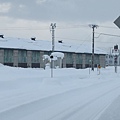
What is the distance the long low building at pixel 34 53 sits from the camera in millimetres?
76375

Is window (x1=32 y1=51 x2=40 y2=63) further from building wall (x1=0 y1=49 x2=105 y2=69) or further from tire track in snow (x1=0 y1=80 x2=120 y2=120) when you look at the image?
tire track in snow (x1=0 y1=80 x2=120 y2=120)

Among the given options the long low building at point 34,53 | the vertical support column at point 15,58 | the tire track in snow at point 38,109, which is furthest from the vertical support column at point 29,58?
the tire track in snow at point 38,109

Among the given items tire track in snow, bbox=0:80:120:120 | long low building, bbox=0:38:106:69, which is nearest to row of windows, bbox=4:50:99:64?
long low building, bbox=0:38:106:69

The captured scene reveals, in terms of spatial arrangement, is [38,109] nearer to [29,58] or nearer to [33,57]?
[29,58]

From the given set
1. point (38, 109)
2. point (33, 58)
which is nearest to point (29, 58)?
point (33, 58)

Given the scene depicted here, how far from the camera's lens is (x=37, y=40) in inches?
3684

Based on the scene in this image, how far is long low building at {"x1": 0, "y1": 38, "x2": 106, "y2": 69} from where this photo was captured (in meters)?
76.4

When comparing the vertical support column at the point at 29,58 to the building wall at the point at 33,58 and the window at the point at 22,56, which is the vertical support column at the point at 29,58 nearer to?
the building wall at the point at 33,58

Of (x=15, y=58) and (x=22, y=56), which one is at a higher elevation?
(x=22, y=56)

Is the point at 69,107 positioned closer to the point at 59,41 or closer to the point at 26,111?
the point at 26,111

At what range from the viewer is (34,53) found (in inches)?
3226

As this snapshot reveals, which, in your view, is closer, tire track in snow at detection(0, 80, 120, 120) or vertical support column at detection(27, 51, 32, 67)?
tire track in snow at detection(0, 80, 120, 120)

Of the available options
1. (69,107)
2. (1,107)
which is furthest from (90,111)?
(1,107)

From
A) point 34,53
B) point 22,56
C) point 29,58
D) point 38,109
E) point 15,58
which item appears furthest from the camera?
point 34,53
